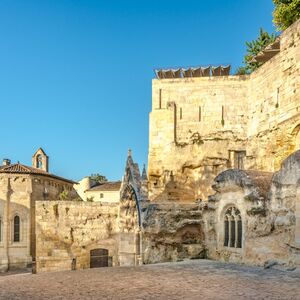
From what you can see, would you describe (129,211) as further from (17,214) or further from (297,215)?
(17,214)

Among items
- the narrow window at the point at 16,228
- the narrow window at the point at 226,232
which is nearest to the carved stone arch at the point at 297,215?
the narrow window at the point at 226,232

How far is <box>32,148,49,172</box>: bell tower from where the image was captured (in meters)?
37.9

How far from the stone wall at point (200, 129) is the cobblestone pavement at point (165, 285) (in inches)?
495

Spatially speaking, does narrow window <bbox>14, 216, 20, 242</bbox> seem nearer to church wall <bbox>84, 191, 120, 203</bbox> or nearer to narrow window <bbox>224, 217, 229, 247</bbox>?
church wall <bbox>84, 191, 120, 203</bbox>

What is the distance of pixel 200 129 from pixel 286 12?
9040 mm

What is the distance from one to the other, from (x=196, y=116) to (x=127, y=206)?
799 centimetres

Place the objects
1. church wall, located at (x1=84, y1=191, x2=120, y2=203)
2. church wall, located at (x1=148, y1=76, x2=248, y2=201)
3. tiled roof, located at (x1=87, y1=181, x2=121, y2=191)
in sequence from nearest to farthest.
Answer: church wall, located at (x1=148, y1=76, x2=248, y2=201) < church wall, located at (x1=84, y1=191, x2=120, y2=203) < tiled roof, located at (x1=87, y1=181, x2=121, y2=191)

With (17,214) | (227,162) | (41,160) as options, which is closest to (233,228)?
(227,162)

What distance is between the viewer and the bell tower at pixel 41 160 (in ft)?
124

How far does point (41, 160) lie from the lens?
3834 centimetres

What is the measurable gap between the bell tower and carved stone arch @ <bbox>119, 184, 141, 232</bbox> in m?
17.3

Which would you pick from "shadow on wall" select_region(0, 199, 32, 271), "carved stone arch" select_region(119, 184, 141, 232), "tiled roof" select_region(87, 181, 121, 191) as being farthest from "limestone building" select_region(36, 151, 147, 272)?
"tiled roof" select_region(87, 181, 121, 191)

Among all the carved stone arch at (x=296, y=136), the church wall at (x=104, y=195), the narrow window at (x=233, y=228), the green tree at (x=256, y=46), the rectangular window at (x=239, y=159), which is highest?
the green tree at (x=256, y=46)

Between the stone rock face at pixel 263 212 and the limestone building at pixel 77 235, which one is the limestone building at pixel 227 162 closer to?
the stone rock face at pixel 263 212
